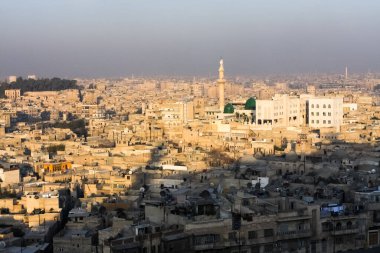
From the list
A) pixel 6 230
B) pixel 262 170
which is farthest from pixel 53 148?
pixel 6 230

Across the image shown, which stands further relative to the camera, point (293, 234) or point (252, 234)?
point (293, 234)

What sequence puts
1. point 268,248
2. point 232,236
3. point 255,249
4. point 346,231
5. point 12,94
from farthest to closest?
1. point 12,94
2. point 346,231
3. point 268,248
4. point 255,249
5. point 232,236

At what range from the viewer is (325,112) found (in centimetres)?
3734

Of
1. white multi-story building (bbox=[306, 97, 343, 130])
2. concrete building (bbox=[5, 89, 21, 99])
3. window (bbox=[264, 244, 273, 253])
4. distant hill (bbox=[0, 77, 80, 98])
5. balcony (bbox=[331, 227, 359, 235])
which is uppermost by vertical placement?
distant hill (bbox=[0, 77, 80, 98])

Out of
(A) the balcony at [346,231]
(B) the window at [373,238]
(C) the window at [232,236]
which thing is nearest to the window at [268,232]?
(C) the window at [232,236]

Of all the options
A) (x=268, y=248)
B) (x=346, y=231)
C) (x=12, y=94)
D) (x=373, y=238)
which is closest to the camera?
(x=268, y=248)

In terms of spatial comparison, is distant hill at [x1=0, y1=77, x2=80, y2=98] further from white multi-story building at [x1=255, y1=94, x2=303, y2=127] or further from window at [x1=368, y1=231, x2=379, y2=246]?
window at [x1=368, y1=231, x2=379, y2=246]

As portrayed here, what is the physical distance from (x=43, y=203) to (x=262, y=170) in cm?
669

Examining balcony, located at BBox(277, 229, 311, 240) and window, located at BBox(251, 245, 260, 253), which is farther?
balcony, located at BBox(277, 229, 311, 240)

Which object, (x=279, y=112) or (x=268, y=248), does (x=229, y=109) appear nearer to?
(x=279, y=112)

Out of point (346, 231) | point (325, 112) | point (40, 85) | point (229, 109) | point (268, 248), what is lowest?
point (268, 248)

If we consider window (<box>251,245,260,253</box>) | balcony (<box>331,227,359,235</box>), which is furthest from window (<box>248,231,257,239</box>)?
balcony (<box>331,227,359,235</box>)

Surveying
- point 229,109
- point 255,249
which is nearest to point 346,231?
point 255,249

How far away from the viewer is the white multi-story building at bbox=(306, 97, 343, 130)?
3684 centimetres
